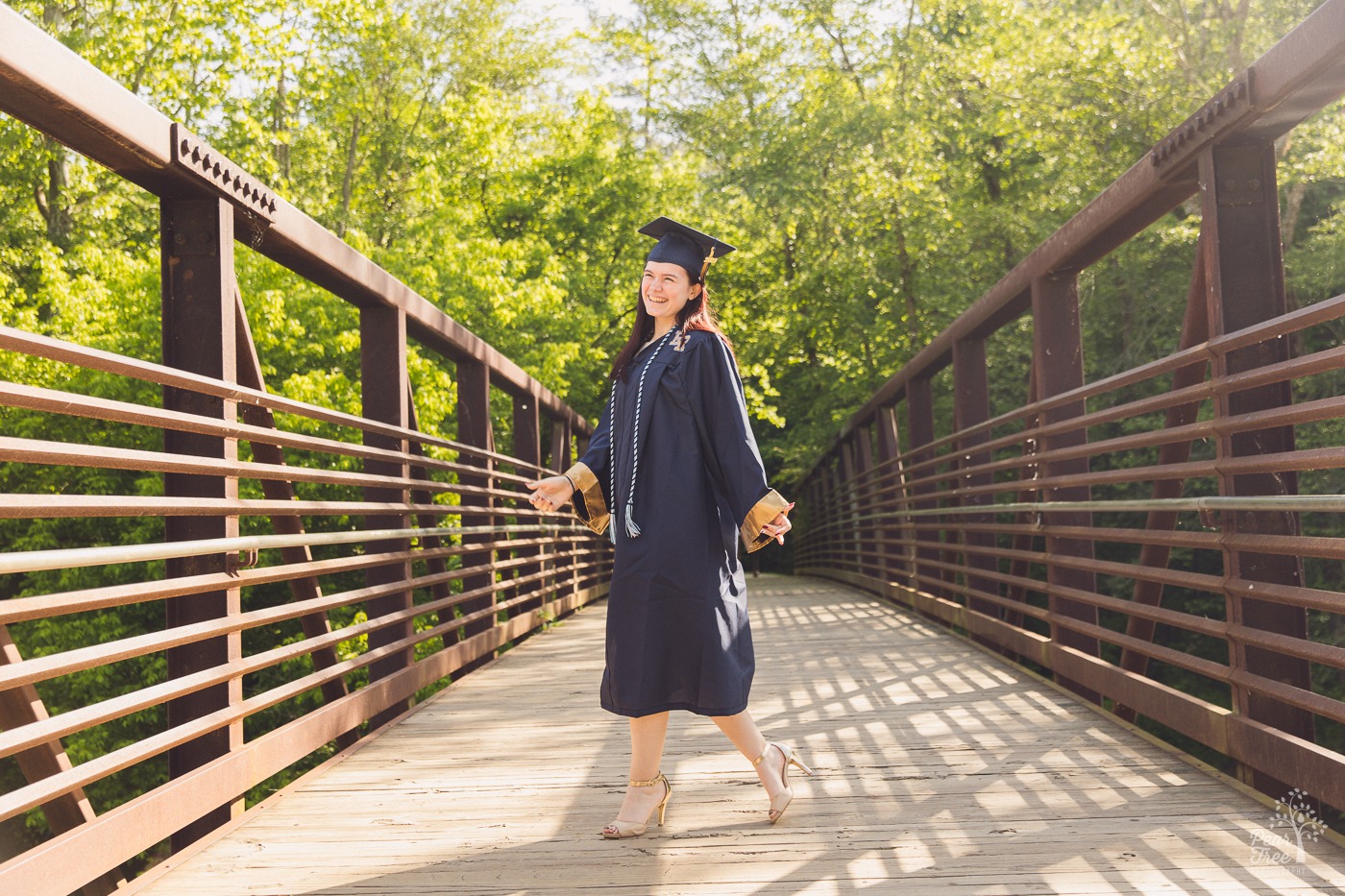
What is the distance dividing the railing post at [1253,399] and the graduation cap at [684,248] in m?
1.50

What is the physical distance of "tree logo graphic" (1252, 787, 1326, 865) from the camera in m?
2.67

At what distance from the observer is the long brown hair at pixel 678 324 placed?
346cm

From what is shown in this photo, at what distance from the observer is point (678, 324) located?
11.4ft

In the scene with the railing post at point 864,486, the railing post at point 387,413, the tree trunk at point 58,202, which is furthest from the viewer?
the tree trunk at point 58,202

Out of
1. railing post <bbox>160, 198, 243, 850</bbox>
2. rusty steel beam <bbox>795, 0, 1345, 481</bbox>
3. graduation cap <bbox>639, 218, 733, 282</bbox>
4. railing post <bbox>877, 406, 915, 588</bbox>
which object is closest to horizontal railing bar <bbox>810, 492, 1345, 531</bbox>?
rusty steel beam <bbox>795, 0, 1345, 481</bbox>

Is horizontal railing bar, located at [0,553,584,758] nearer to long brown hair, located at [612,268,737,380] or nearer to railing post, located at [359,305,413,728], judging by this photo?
railing post, located at [359,305,413,728]

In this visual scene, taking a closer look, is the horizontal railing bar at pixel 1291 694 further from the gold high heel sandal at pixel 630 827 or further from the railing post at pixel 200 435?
the railing post at pixel 200 435

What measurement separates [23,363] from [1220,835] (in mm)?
13181

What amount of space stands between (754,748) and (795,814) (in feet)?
0.71

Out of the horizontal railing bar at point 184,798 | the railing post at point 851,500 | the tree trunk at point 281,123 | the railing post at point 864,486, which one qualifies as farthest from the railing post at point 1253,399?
the tree trunk at point 281,123

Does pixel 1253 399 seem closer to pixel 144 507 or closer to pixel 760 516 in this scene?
pixel 760 516

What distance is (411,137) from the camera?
21594mm

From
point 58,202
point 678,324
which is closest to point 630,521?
point 678,324

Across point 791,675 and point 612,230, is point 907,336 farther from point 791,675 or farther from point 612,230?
point 791,675
